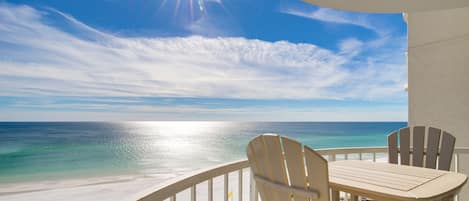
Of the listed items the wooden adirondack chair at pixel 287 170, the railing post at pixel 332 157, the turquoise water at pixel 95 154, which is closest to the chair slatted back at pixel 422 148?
the railing post at pixel 332 157

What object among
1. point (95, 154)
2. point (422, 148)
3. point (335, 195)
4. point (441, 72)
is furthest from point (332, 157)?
point (95, 154)

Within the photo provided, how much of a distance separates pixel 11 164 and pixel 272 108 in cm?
2462

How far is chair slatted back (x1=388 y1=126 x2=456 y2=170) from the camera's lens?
8.19 feet

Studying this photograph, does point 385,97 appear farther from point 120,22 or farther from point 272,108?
point 120,22

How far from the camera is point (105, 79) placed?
21.3m

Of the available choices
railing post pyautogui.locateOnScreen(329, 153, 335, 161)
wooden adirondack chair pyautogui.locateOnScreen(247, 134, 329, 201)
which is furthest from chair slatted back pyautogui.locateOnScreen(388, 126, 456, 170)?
wooden adirondack chair pyautogui.locateOnScreen(247, 134, 329, 201)

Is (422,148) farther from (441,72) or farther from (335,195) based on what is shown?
(441,72)

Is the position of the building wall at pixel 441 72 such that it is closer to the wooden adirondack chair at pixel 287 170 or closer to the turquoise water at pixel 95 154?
the wooden adirondack chair at pixel 287 170

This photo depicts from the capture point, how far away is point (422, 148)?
8.75 ft

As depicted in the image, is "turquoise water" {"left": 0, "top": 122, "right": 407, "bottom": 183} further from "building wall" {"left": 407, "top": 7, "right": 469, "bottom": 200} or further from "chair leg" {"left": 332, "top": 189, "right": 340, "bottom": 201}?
"chair leg" {"left": 332, "top": 189, "right": 340, "bottom": 201}

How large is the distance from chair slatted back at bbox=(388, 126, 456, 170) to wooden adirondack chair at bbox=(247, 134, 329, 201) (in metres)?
1.90

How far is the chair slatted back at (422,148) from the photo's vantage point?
2.50 metres

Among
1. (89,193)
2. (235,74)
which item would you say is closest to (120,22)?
(235,74)

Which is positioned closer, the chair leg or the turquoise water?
the chair leg
